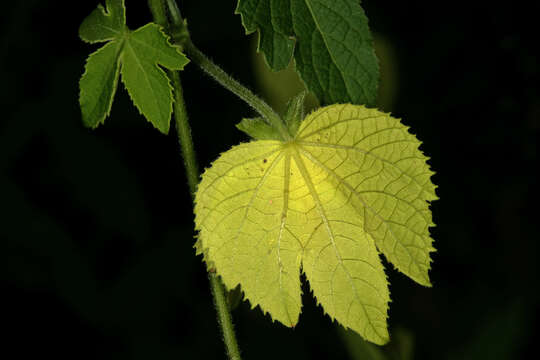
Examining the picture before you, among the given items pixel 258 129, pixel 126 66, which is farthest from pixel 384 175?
pixel 126 66

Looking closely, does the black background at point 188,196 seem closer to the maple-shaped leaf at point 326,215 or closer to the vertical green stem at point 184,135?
the vertical green stem at point 184,135

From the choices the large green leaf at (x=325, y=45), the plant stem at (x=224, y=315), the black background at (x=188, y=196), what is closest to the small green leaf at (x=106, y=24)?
the large green leaf at (x=325, y=45)

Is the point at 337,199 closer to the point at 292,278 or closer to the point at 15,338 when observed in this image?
the point at 292,278

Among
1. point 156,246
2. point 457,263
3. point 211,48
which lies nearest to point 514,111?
point 457,263

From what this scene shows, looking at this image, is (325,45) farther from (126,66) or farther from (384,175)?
(126,66)

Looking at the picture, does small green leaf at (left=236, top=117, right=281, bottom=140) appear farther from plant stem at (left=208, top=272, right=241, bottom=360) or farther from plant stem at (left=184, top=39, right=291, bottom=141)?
plant stem at (left=208, top=272, right=241, bottom=360)
